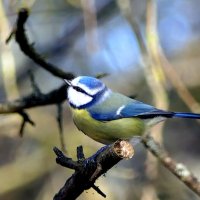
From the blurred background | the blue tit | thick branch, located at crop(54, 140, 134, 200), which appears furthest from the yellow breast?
the blurred background

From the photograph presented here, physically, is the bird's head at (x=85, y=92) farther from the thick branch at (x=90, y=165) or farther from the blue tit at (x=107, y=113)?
the thick branch at (x=90, y=165)

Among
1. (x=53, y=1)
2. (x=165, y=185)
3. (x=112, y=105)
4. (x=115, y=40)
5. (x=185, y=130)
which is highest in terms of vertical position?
(x=112, y=105)

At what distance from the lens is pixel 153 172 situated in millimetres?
2395

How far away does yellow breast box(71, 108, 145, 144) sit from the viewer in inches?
84.2

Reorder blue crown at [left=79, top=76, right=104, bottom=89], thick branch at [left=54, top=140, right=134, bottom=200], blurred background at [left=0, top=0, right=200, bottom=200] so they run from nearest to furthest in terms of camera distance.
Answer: thick branch at [left=54, top=140, right=134, bottom=200] → blue crown at [left=79, top=76, right=104, bottom=89] → blurred background at [left=0, top=0, right=200, bottom=200]

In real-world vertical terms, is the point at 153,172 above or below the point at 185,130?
above

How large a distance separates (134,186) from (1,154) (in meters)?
0.96

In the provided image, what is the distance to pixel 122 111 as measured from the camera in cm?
218

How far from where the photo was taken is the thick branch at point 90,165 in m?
1.67

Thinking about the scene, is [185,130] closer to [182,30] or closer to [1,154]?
[182,30]

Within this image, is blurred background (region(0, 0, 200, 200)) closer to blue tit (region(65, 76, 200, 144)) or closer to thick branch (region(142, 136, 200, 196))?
thick branch (region(142, 136, 200, 196))

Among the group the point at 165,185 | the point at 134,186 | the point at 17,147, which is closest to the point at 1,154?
the point at 17,147

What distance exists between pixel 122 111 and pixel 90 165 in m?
0.52

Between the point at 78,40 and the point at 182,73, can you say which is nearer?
the point at 182,73
